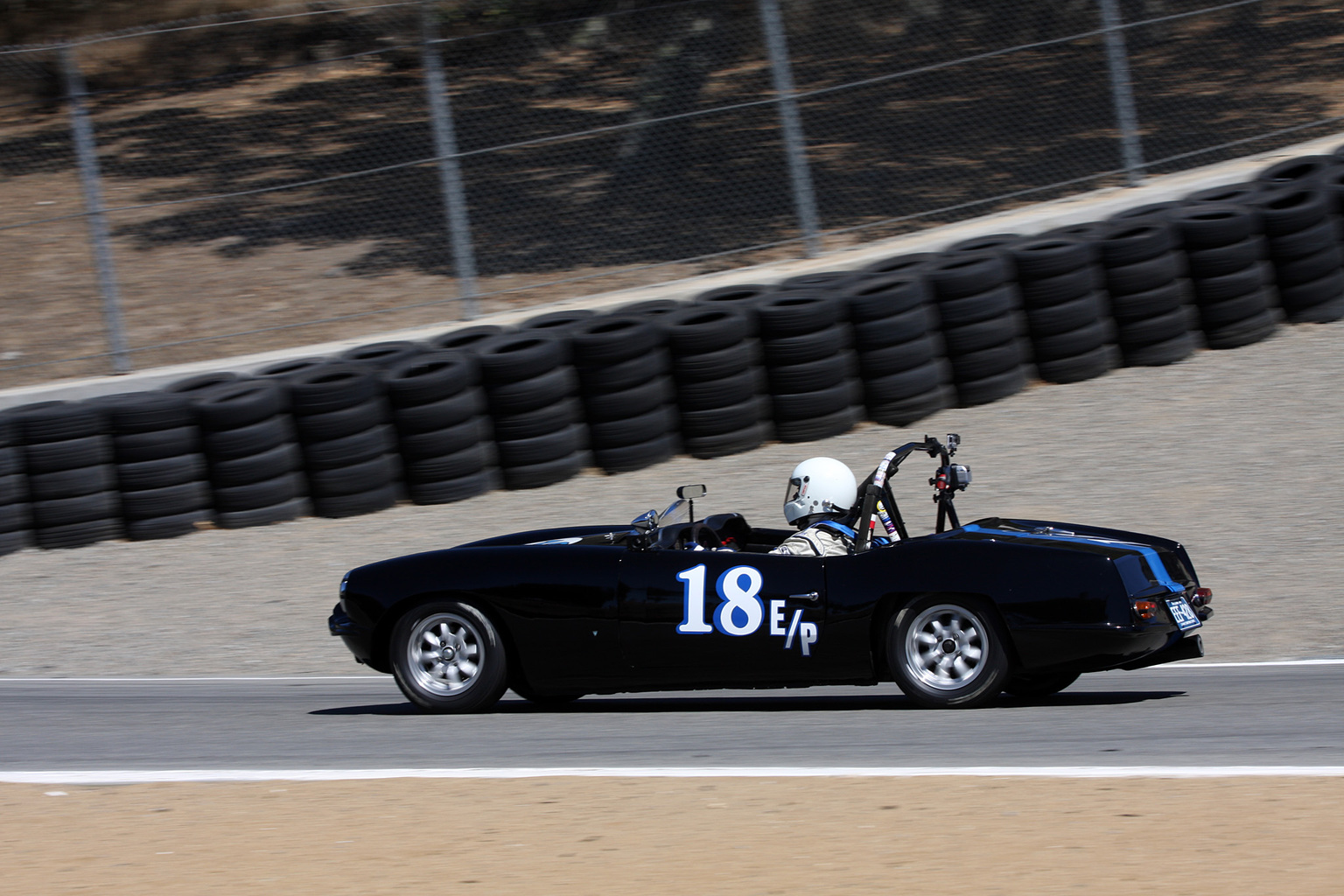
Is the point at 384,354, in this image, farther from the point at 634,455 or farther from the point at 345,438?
the point at 634,455

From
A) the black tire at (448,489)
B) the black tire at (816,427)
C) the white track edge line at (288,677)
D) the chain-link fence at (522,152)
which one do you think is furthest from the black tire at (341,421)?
the black tire at (816,427)

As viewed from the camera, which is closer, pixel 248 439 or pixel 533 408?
pixel 248 439

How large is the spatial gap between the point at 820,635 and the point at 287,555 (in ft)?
18.6

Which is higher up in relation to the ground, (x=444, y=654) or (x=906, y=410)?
(x=906, y=410)

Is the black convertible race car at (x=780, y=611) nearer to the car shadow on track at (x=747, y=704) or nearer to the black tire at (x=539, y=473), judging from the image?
the car shadow on track at (x=747, y=704)

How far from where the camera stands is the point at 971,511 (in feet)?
34.5

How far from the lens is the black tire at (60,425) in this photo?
10.9 m

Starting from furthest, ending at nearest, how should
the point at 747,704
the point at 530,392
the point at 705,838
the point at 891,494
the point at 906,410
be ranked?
the point at 906,410 < the point at 530,392 < the point at 747,704 < the point at 891,494 < the point at 705,838

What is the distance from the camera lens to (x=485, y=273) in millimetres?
13297

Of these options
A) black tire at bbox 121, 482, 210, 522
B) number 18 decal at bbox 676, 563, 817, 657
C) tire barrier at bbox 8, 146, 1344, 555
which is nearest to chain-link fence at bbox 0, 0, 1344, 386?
tire barrier at bbox 8, 146, 1344, 555

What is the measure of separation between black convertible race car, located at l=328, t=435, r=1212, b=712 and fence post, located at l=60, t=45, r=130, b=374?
6.46m

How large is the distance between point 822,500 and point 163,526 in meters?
6.18

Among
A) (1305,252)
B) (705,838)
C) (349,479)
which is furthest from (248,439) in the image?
(1305,252)

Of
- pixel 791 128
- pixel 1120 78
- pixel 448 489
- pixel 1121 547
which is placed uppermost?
pixel 1120 78
